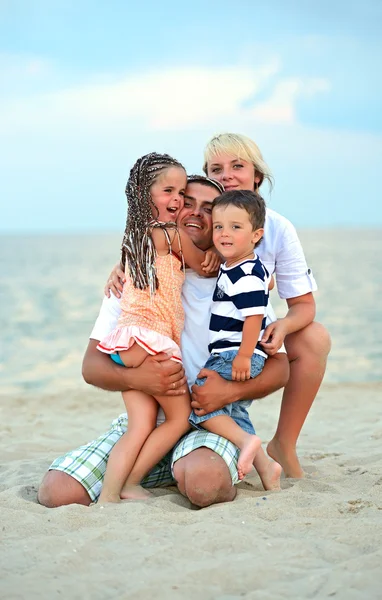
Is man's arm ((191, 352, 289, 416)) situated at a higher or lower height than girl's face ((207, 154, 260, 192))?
lower

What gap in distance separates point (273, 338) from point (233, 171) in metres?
1.06

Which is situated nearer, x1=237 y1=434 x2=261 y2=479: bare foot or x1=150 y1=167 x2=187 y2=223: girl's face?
x1=237 y1=434 x2=261 y2=479: bare foot

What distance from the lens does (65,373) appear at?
995cm

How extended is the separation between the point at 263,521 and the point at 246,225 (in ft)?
4.70

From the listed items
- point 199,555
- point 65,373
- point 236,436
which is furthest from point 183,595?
point 65,373

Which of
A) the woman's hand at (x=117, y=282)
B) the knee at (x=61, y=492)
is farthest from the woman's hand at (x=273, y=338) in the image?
the knee at (x=61, y=492)

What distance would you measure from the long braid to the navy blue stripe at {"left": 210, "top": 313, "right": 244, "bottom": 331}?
14.3 inches

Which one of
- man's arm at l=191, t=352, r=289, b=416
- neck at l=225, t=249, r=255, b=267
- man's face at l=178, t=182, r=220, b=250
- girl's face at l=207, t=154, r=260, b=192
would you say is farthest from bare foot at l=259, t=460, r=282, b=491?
girl's face at l=207, t=154, r=260, b=192

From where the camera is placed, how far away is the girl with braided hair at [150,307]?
12.3 feet

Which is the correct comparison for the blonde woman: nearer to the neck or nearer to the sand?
the sand

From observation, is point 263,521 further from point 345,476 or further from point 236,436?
point 345,476

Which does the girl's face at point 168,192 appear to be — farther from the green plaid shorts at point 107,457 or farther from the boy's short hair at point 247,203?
the green plaid shorts at point 107,457

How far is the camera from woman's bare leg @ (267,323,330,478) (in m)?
4.33

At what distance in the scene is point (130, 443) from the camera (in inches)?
147
